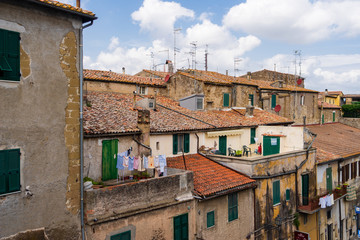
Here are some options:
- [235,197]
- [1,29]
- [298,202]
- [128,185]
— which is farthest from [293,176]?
[1,29]

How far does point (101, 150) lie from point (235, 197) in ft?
26.0

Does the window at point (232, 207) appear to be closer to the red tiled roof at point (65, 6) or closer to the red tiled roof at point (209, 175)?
the red tiled roof at point (209, 175)

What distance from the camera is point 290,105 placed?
123ft

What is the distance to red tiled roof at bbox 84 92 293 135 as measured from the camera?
51.9ft

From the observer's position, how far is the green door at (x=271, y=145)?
2492 cm

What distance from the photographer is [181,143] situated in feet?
65.7

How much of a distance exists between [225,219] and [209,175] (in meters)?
2.53

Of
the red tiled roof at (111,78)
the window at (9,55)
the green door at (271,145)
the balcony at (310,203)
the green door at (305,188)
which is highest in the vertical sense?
the red tiled roof at (111,78)

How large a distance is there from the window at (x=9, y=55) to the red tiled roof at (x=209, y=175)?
386 inches

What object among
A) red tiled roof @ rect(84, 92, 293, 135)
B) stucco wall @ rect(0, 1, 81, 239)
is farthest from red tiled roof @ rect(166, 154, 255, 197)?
stucco wall @ rect(0, 1, 81, 239)

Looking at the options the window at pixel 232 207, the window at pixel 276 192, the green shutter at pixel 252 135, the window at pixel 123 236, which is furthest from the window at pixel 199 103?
the window at pixel 123 236

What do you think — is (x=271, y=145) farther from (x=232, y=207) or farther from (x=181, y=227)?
(x=181, y=227)

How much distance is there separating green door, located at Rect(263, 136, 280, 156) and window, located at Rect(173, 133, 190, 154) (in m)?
8.00

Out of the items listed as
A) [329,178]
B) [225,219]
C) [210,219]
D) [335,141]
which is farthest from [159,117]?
[335,141]
